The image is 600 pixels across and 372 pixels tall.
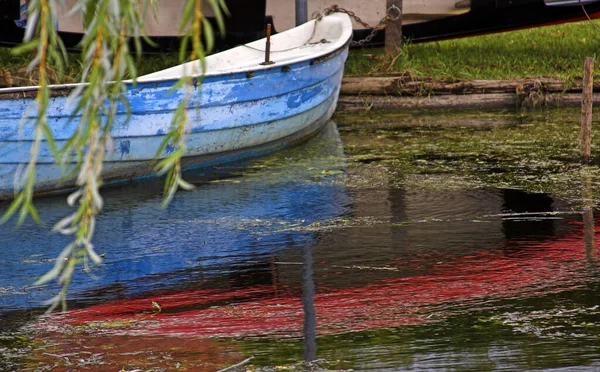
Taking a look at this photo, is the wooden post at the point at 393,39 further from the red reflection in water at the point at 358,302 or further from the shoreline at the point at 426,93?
the red reflection in water at the point at 358,302

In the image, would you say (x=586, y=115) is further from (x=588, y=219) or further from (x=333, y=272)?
(x=333, y=272)

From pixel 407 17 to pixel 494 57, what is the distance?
1628 millimetres

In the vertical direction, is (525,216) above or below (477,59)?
below

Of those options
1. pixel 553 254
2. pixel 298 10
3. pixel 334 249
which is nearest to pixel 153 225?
pixel 334 249

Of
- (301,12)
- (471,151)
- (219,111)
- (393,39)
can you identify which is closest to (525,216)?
(471,151)

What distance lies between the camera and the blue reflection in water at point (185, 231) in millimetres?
6117

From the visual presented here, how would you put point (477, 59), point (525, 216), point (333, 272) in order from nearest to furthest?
point (333, 272) < point (525, 216) < point (477, 59)

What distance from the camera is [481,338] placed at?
4.91 m

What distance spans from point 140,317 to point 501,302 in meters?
2.13

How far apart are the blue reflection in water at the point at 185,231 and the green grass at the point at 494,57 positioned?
15.0 ft

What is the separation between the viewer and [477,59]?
14.5 metres

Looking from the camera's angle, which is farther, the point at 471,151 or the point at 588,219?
the point at 471,151

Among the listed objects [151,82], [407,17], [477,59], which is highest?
[407,17]

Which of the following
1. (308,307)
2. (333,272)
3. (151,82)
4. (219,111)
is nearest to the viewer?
(308,307)
